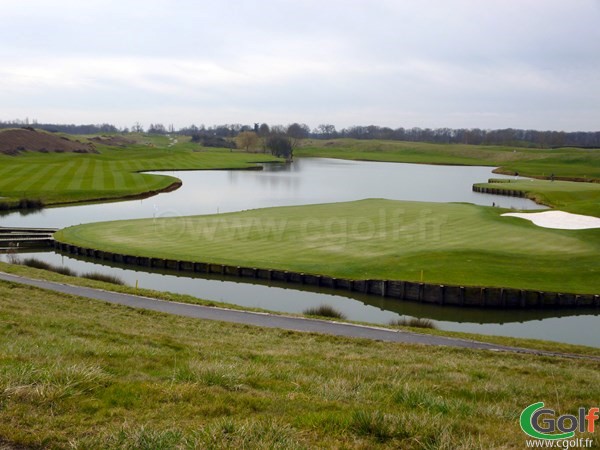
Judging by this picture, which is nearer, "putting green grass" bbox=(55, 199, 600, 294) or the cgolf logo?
the cgolf logo

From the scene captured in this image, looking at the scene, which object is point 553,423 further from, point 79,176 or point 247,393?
point 79,176

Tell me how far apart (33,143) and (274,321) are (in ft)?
456

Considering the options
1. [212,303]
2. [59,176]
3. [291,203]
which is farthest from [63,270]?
[59,176]

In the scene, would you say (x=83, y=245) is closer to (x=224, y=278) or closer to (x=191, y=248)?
(x=191, y=248)

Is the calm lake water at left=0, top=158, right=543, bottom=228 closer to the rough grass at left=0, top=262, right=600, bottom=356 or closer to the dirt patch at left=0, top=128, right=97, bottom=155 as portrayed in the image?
the rough grass at left=0, top=262, right=600, bottom=356

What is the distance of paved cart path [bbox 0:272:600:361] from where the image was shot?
18.8 meters

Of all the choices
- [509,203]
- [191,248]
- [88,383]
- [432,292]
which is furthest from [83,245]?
[509,203]

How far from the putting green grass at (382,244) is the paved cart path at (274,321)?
10267mm

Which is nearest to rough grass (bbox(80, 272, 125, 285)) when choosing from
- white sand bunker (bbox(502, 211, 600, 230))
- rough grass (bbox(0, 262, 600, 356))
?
rough grass (bbox(0, 262, 600, 356))

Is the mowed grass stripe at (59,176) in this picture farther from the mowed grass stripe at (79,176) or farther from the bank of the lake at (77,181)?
the mowed grass stripe at (79,176)

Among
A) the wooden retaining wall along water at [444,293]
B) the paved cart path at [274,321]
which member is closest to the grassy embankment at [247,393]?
the paved cart path at [274,321]

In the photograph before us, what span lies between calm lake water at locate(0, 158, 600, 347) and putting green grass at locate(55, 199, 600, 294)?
2.00m

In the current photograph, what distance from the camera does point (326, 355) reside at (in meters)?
13.8

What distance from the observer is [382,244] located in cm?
3828
